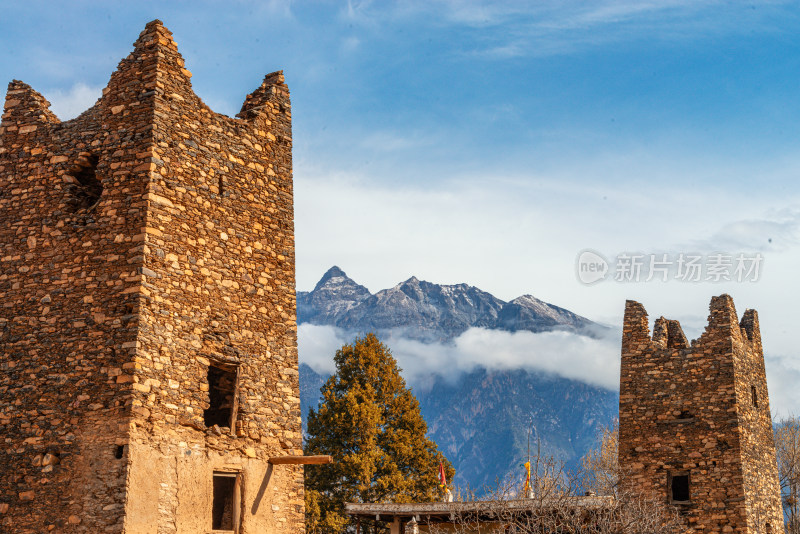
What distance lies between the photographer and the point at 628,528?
17641 mm

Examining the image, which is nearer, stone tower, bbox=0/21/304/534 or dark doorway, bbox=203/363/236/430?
stone tower, bbox=0/21/304/534

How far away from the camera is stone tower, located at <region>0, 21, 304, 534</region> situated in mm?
13461

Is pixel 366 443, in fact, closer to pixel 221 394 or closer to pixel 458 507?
pixel 458 507

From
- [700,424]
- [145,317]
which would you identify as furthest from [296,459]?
[700,424]

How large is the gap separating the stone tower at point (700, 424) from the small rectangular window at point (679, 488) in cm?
3

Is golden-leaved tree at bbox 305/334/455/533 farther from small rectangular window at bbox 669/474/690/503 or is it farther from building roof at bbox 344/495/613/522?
small rectangular window at bbox 669/474/690/503

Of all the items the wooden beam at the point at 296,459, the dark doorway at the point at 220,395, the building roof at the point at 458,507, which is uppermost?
the dark doorway at the point at 220,395

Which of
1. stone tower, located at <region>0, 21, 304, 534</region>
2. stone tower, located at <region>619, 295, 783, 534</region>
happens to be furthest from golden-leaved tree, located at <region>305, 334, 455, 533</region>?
stone tower, located at <region>0, 21, 304, 534</region>

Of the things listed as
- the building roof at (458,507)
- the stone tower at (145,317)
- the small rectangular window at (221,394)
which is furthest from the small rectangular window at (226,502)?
the building roof at (458,507)

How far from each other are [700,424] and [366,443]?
1193 cm

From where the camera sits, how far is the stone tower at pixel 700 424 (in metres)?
23.1

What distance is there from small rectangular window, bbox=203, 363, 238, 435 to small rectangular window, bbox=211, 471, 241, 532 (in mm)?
870

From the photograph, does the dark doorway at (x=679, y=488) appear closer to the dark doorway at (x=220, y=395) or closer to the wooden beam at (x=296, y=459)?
the wooden beam at (x=296, y=459)

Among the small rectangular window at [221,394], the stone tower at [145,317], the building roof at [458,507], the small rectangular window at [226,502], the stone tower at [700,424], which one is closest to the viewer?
the stone tower at [145,317]
